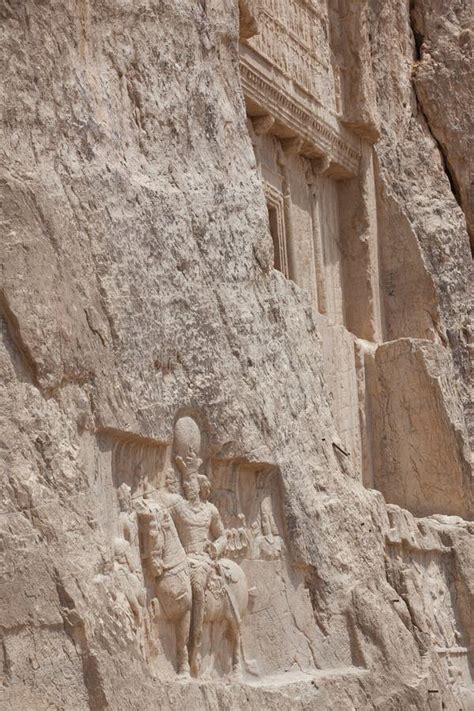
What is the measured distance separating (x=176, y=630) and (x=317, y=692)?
134cm

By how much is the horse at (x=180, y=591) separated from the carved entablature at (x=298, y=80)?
17.1 feet

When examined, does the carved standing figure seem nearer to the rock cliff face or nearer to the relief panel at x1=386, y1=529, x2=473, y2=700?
the rock cliff face

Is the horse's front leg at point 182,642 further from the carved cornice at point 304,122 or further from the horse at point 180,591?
the carved cornice at point 304,122

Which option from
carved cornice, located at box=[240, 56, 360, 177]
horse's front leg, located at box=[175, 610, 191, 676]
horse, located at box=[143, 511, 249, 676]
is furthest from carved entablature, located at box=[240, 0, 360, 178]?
horse's front leg, located at box=[175, 610, 191, 676]

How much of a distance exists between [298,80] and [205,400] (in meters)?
5.16

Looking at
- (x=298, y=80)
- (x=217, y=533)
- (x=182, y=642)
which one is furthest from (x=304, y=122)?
(x=182, y=642)

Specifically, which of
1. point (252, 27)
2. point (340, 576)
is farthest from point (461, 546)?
point (252, 27)

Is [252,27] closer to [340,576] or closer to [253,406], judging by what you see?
[253,406]

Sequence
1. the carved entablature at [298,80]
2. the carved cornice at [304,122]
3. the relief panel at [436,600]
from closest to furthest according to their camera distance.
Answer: the relief panel at [436,600]
the carved cornice at [304,122]
the carved entablature at [298,80]

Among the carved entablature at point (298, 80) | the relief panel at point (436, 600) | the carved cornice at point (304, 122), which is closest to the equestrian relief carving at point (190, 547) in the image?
the relief panel at point (436, 600)

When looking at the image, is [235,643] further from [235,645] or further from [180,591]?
[180,591]

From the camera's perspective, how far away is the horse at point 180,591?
36.8 feet

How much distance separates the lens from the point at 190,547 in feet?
38.0

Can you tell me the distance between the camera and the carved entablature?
50.0 feet
